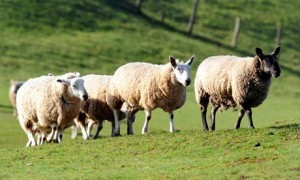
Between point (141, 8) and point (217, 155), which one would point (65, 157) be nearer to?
point (217, 155)

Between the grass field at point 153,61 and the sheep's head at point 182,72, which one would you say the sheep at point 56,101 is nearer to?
the grass field at point 153,61

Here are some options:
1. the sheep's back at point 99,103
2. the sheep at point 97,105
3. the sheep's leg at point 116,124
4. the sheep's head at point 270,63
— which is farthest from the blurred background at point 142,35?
the sheep's head at point 270,63

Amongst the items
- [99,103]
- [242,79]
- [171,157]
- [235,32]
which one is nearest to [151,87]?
[99,103]

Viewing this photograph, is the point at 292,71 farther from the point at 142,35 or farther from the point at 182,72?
the point at 182,72

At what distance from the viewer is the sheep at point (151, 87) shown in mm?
21094

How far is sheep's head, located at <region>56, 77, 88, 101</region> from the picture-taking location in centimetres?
2088

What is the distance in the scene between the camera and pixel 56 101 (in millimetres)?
21438

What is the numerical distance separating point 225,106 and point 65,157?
16.2 ft

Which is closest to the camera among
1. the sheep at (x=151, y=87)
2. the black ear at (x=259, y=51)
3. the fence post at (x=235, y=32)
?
the black ear at (x=259, y=51)

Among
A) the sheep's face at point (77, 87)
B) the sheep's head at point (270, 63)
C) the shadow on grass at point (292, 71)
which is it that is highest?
the sheep's head at point (270, 63)

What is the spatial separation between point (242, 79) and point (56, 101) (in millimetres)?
5422

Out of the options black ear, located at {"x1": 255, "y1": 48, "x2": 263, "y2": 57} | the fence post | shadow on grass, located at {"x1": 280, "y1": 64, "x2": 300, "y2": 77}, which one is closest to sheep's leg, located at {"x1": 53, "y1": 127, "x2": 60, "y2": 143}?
black ear, located at {"x1": 255, "y1": 48, "x2": 263, "y2": 57}

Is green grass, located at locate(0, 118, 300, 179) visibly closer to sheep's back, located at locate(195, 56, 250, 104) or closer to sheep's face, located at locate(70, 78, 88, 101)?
sheep's face, located at locate(70, 78, 88, 101)

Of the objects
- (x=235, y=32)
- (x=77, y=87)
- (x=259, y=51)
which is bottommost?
(x=77, y=87)
